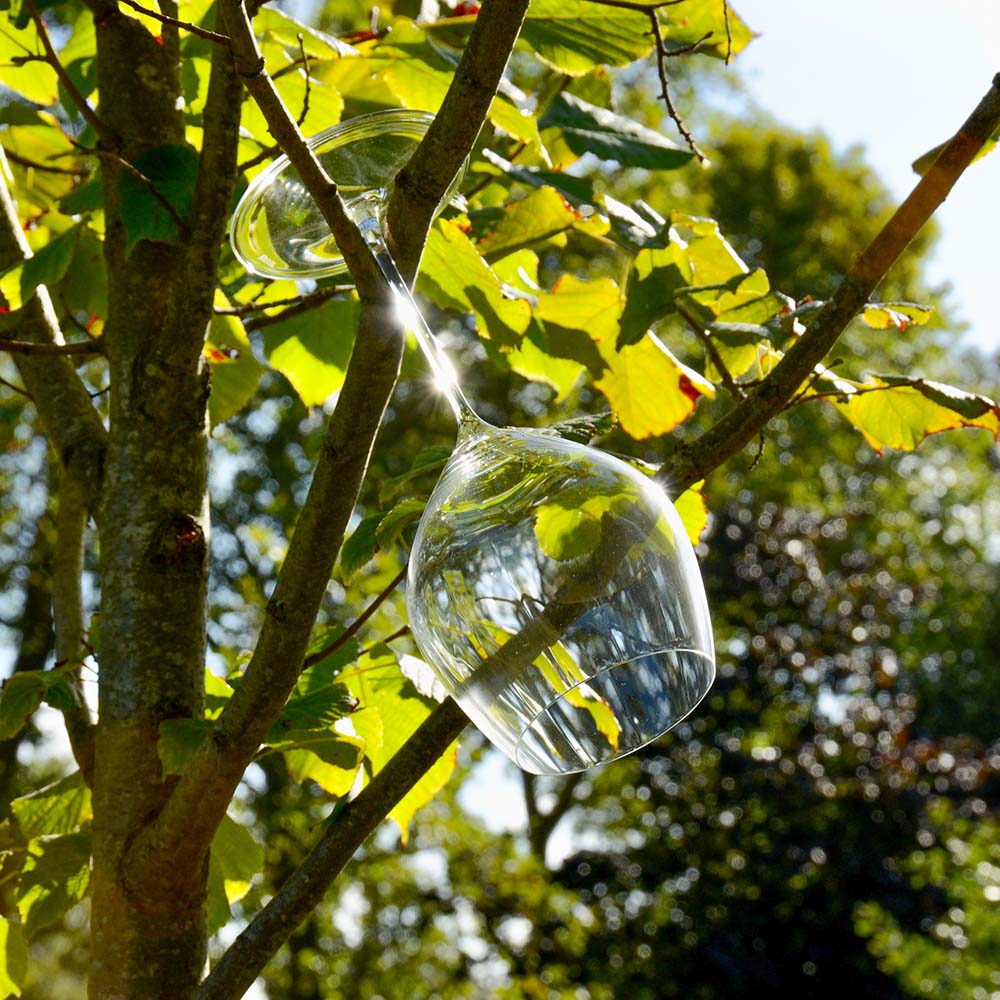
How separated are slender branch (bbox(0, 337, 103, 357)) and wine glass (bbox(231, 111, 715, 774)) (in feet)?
0.92

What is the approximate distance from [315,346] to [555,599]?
59 cm

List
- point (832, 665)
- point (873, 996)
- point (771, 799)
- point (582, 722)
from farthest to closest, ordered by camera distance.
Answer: point (832, 665) → point (771, 799) → point (873, 996) → point (582, 722)

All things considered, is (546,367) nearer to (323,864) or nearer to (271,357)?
(271,357)

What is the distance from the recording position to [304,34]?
2.90ft

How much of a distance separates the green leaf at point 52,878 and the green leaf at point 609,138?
26.3 inches

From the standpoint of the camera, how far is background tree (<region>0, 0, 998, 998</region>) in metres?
0.64

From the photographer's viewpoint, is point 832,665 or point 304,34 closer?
point 304,34

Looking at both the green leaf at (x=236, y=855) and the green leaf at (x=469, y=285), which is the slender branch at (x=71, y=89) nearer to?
the green leaf at (x=469, y=285)

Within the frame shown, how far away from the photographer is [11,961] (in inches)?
35.4

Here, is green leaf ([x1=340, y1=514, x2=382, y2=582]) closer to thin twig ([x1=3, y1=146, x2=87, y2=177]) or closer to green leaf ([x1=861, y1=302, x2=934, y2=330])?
green leaf ([x1=861, y1=302, x2=934, y2=330])

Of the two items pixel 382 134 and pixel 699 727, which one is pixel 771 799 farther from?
pixel 382 134

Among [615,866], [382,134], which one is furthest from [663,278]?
[615,866]

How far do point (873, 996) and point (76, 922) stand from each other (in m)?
4.19

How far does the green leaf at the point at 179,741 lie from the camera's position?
0.70 metres
